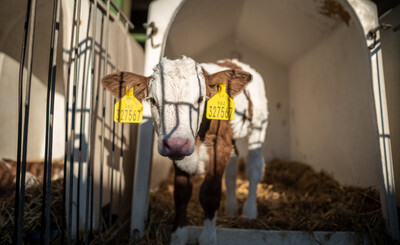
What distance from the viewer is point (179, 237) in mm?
1977

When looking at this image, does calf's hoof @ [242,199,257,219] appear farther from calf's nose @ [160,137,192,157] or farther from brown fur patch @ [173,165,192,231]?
calf's nose @ [160,137,192,157]

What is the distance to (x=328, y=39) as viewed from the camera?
11.9 feet

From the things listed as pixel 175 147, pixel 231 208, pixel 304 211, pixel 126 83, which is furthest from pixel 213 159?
pixel 304 211

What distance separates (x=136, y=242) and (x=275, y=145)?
388cm

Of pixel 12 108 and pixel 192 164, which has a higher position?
pixel 12 108

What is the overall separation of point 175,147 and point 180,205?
86cm

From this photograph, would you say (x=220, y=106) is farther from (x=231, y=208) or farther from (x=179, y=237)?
(x=231, y=208)

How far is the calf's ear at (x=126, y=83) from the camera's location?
1740 mm

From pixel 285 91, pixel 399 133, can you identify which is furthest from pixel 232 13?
pixel 399 133

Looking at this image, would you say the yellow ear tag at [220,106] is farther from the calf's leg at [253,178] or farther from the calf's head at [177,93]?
the calf's leg at [253,178]

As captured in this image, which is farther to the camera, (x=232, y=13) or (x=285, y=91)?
(x=285, y=91)

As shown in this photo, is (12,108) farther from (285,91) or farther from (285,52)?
(285,91)

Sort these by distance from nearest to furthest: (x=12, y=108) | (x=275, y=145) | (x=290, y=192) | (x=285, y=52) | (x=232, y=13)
→ (x=12, y=108), (x=290, y=192), (x=232, y=13), (x=285, y=52), (x=275, y=145)

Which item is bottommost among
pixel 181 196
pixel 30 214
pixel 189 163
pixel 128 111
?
pixel 30 214
